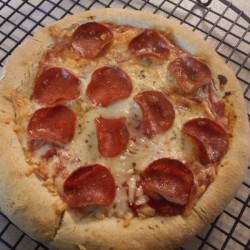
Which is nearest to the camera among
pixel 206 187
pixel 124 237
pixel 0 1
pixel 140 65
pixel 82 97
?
pixel 124 237

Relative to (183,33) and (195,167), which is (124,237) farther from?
(183,33)

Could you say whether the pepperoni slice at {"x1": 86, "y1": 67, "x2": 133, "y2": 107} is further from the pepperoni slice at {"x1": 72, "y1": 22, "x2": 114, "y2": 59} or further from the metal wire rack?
the metal wire rack

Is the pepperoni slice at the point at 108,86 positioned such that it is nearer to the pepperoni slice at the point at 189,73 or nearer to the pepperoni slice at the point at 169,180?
the pepperoni slice at the point at 189,73

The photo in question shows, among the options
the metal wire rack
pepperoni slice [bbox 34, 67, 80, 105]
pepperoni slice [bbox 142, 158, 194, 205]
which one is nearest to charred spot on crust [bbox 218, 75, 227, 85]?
the metal wire rack

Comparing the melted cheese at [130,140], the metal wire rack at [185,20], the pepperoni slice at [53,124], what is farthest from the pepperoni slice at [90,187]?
the metal wire rack at [185,20]

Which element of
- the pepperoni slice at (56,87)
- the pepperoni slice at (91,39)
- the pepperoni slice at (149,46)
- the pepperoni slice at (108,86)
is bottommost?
the pepperoni slice at (56,87)

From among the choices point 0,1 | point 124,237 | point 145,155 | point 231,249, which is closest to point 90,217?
point 124,237
